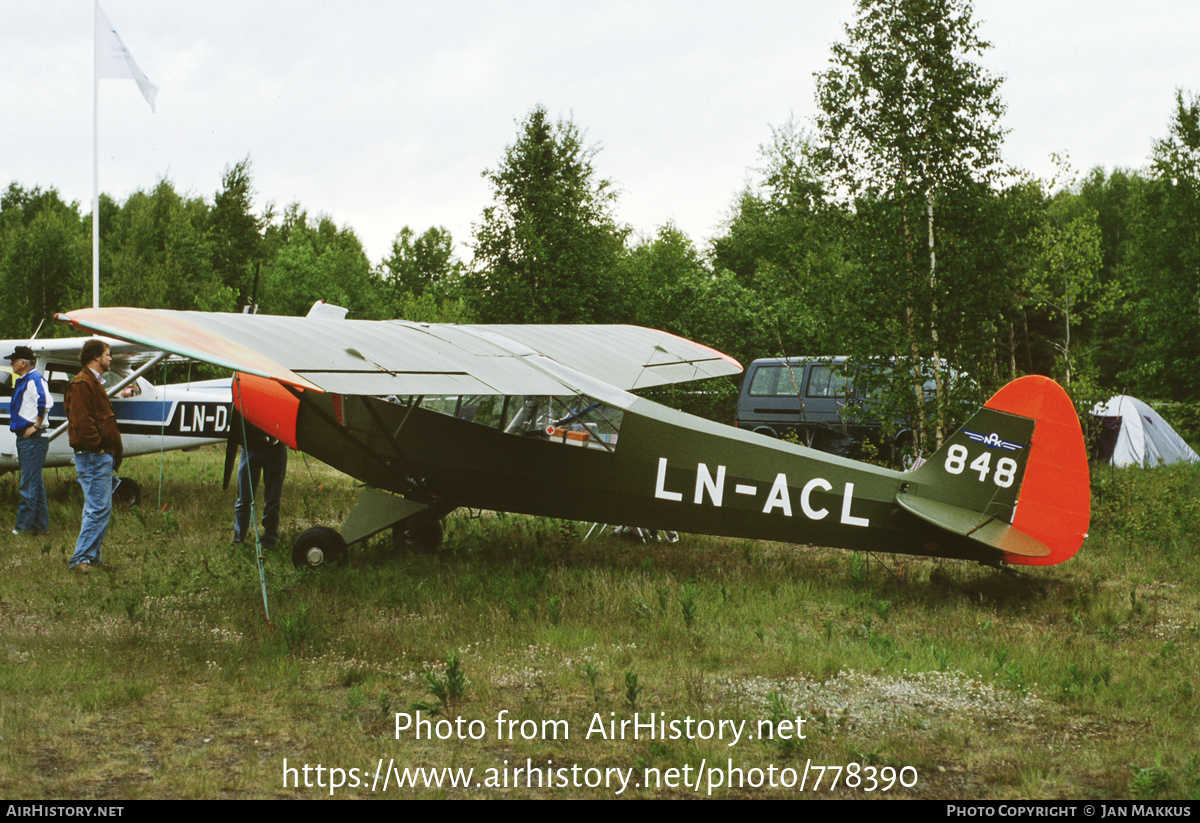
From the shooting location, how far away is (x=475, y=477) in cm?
670

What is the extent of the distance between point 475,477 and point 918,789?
166 inches

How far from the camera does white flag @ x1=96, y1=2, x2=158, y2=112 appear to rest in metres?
17.9

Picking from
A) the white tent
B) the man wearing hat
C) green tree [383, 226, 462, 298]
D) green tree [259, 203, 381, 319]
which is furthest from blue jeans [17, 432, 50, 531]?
green tree [383, 226, 462, 298]

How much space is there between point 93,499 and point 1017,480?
6.72 metres

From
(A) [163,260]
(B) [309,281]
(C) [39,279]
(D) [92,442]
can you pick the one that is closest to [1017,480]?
(D) [92,442]

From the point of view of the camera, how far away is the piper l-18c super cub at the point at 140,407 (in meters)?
9.88

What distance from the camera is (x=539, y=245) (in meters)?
18.0

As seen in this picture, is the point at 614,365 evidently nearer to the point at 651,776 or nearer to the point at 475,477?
the point at 475,477

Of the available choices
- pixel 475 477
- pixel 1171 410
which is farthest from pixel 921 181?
pixel 1171 410

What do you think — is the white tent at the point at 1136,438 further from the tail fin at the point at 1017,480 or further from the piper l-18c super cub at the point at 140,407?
the piper l-18c super cub at the point at 140,407

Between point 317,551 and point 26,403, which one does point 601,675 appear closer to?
point 317,551

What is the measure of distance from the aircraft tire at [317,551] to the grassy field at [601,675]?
0.57 ft

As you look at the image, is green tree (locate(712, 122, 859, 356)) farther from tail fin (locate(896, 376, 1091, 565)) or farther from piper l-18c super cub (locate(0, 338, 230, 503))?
piper l-18c super cub (locate(0, 338, 230, 503))

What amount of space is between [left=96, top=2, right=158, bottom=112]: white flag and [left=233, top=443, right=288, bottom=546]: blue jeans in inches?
531
